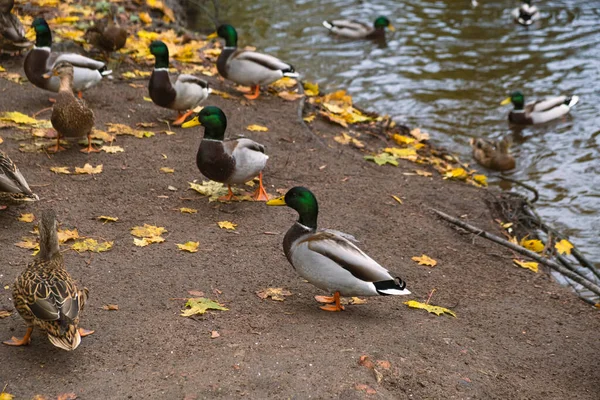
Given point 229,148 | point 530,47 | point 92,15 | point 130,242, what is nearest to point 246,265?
point 130,242

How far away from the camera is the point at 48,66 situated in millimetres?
8109

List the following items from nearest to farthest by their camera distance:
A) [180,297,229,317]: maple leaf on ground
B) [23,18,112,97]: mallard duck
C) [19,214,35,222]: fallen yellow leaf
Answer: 1. [180,297,229,317]: maple leaf on ground
2. [19,214,35,222]: fallen yellow leaf
3. [23,18,112,97]: mallard duck

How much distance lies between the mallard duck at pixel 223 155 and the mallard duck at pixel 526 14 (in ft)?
34.3

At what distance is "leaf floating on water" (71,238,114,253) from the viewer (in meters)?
5.55

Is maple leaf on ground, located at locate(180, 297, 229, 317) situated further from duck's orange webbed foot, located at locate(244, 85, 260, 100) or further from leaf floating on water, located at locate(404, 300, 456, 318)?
duck's orange webbed foot, located at locate(244, 85, 260, 100)

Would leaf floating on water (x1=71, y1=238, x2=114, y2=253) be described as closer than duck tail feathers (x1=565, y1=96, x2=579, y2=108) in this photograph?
Yes

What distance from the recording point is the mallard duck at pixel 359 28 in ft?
49.4

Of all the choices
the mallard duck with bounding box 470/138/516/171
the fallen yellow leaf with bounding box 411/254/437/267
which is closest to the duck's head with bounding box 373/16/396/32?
the mallard duck with bounding box 470/138/516/171

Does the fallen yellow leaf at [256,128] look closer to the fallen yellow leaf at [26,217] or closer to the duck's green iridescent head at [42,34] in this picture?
the duck's green iridescent head at [42,34]

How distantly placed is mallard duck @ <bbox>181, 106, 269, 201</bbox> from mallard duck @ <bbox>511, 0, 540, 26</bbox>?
34.3 feet

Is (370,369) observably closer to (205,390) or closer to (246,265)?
(205,390)

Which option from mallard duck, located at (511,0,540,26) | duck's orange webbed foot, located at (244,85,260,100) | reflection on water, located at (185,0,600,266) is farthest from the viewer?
mallard duck, located at (511,0,540,26)

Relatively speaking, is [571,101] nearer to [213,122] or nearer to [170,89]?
[170,89]

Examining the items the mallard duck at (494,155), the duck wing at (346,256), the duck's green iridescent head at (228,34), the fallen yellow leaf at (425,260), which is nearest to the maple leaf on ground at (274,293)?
the duck wing at (346,256)
